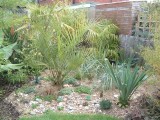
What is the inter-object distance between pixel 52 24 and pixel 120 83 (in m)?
2.49

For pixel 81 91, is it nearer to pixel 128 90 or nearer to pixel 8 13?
pixel 128 90

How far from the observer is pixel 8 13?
9234 millimetres

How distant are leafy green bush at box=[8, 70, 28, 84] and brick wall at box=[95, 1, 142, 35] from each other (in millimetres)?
4197

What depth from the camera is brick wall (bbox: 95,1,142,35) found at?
12.2 meters

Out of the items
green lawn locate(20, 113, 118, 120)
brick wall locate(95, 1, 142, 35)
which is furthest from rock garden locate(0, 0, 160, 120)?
brick wall locate(95, 1, 142, 35)

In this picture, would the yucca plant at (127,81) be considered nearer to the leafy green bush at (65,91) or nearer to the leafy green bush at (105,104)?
the leafy green bush at (105,104)

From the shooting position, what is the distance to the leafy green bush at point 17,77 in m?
9.97

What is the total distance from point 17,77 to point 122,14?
4.74 meters

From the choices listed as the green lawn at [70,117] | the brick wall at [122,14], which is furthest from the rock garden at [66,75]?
the brick wall at [122,14]

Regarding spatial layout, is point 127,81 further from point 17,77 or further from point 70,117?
point 17,77

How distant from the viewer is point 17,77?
9969 mm

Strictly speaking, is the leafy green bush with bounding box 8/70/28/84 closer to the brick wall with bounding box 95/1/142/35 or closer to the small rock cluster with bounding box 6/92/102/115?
the small rock cluster with bounding box 6/92/102/115

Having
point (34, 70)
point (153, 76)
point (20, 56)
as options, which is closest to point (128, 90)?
point (153, 76)

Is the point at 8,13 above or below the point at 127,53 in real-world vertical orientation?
above
